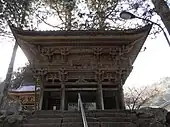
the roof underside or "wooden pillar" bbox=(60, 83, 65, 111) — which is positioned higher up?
the roof underside

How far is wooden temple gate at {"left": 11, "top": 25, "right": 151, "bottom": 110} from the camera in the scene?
33.4 feet

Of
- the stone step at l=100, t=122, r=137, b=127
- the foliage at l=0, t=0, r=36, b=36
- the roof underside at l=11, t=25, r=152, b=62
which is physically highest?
the foliage at l=0, t=0, r=36, b=36

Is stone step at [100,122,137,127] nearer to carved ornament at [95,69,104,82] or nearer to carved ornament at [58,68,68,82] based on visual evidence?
carved ornament at [95,69,104,82]

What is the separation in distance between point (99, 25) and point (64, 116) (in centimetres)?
1043

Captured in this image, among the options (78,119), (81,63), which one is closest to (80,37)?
(81,63)

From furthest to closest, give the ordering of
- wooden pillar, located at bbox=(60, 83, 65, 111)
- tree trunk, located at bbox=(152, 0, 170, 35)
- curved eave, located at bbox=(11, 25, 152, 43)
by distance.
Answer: wooden pillar, located at bbox=(60, 83, 65, 111), curved eave, located at bbox=(11, 25, 152, 43), tree trunk, located at bbox=(152, 0, 170, 35)

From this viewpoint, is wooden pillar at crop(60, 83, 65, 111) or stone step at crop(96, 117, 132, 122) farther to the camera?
wooden pillar at crop(60, 83, 65, 111)

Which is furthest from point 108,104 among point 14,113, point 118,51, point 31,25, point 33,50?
point 31,25

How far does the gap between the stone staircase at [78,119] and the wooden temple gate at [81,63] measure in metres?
2.84

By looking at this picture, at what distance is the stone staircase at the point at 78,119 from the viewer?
253 inches

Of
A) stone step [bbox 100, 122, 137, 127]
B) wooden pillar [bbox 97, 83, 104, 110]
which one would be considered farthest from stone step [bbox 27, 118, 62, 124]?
wooden pillar [bbox 97, 83, 104, 110]

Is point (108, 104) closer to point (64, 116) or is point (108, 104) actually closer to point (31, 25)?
point (64, 116)

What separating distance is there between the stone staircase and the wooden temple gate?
2844 millimetres

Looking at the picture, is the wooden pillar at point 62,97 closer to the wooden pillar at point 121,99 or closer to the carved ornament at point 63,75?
the carved ornament at point 63,75
